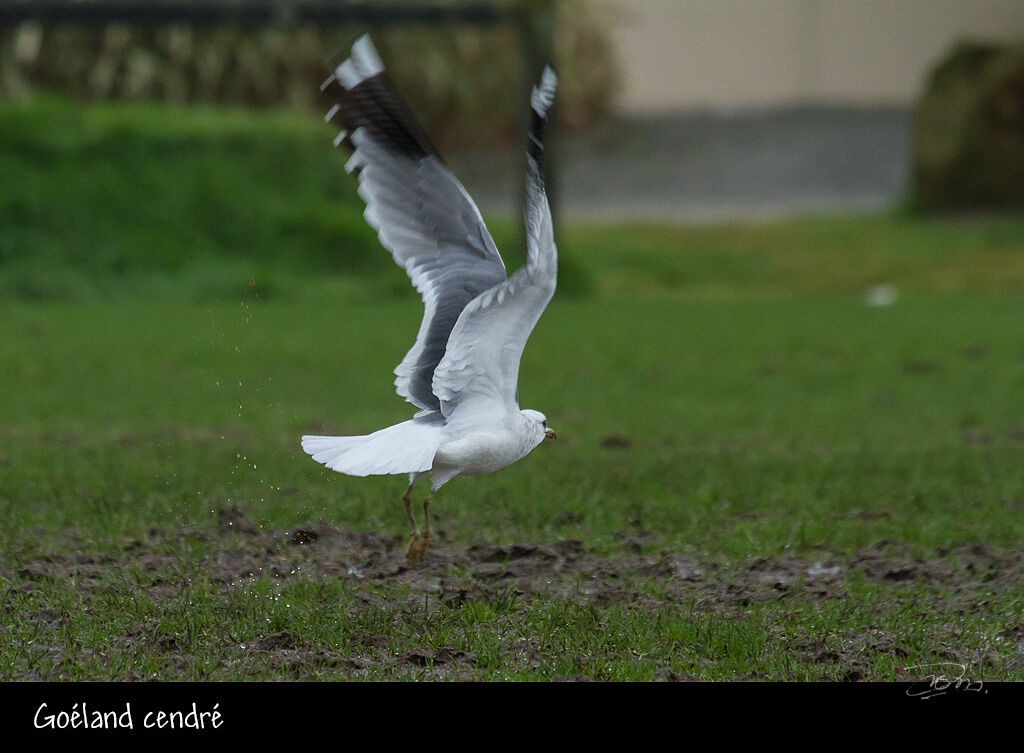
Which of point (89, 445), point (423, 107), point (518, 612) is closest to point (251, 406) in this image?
point (89, 445)

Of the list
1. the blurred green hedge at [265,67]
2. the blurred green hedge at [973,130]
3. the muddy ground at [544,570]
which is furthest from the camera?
the blurred green hedge at [973,130]

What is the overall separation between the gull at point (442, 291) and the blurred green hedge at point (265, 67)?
1135 centimetres

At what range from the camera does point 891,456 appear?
7887mm

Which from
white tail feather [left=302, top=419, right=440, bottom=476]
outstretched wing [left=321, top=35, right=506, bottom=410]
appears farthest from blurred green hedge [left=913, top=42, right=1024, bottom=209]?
white tail feather [left=302, top=419, right=440, bottom=476]

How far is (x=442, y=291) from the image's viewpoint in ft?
17.9

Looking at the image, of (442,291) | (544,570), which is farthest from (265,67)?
(544,570)

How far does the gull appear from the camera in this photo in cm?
481

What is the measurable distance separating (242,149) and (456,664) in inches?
438

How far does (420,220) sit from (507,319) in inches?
28.5

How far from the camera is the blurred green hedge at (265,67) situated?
17531 mm

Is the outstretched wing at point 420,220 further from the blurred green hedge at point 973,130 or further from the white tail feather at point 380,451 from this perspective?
the blurred green hedge at point 973,130
